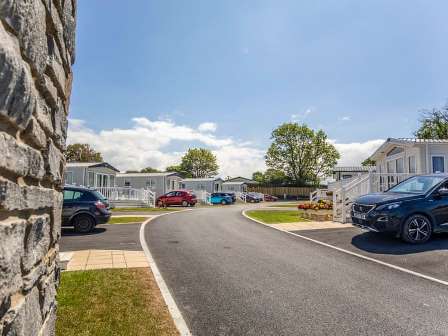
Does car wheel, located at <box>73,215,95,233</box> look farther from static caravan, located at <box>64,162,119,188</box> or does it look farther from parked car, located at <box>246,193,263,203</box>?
parked car, located at <box>246,193,263,203</box>

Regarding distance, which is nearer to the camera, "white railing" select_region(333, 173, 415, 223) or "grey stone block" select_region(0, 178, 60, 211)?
"grey stone block" select_region(0, 178, 60, 211)

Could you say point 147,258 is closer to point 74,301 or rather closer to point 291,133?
point 74,301

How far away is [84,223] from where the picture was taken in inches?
465

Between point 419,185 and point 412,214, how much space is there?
60.0 inches

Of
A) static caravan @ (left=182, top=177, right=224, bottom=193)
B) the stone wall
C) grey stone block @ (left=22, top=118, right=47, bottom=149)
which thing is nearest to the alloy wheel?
the stone wall

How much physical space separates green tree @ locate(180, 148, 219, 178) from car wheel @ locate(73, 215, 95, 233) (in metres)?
76.9

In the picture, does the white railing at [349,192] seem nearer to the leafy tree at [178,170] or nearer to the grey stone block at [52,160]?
the grey stone block at [52,160]

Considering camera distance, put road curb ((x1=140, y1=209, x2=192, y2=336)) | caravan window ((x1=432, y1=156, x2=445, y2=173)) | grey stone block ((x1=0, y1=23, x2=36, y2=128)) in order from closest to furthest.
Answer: grey stone block ((x1=0, y1=23, x2=36, y2=128))
road curb ((x1=140, y1=209, x2=192, y2=336))
caravan window ((x1=432, y1=156, x2=445, y2=173))

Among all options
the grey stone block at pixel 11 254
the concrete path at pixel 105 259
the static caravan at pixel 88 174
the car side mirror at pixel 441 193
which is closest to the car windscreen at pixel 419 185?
the car side mirror at pixel 441 193

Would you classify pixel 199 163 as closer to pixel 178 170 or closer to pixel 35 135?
pixel 178 170

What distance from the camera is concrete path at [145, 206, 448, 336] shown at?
3.79 metres

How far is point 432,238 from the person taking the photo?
30.1 feet

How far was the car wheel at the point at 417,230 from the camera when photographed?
336 inches

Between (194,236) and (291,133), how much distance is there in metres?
54.9
